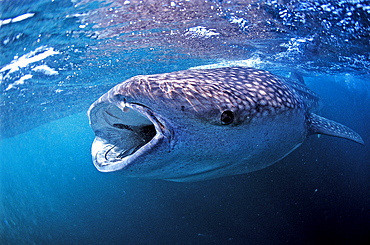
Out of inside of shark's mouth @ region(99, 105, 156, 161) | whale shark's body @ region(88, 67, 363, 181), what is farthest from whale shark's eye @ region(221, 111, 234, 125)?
inside of shark's mouth @ region(99, 105, 156, 161)

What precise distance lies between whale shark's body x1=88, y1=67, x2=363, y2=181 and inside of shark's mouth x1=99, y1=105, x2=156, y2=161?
0.04 ft

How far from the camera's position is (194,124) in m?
2.08

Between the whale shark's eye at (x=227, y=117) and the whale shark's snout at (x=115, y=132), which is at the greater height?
the whale shark's eye at (x=227, y=117)

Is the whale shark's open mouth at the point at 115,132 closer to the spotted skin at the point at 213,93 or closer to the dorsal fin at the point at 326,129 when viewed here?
the spotted skin at the point at 213,93

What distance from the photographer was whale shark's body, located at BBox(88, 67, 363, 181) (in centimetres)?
203

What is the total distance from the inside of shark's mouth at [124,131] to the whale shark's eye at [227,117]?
122 cm

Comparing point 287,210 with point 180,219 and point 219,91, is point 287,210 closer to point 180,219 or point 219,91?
point 180,219

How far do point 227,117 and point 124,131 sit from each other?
1577 mm

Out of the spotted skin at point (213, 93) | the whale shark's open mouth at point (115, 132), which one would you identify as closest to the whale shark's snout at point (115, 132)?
the whale shark's open mouth at point (115, 132)

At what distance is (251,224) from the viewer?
23.6 feet

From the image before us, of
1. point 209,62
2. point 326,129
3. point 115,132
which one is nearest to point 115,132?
point 115,132

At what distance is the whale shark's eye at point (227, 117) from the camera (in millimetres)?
2188

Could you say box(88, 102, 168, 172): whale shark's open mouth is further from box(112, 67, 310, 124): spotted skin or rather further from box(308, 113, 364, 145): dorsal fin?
box(308, 113, 364, 145): dorsal fin

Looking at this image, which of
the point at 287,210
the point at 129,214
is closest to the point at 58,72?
the point at 129,214
